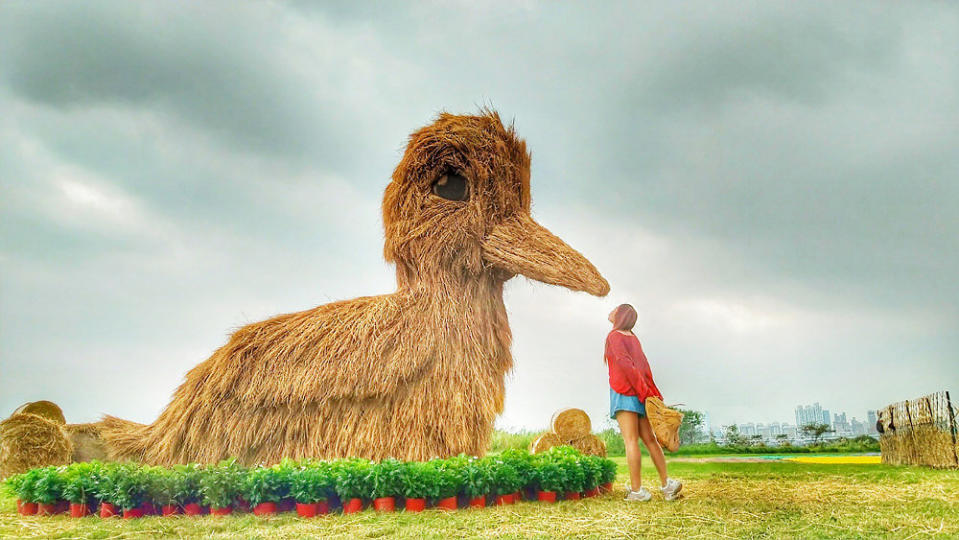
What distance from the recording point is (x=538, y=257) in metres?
6.02

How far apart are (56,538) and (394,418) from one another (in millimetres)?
2528

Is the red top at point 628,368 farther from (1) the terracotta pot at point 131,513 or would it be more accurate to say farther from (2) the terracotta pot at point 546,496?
Answer: (1) the terracotta pot at point 131,513

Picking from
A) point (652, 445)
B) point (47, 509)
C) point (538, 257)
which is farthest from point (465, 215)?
point (47, 509)

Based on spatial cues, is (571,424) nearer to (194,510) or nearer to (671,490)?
(671,490)

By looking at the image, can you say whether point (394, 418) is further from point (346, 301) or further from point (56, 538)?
point (56, 538)

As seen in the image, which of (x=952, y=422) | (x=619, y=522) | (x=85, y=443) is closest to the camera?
(x=619, y=522)

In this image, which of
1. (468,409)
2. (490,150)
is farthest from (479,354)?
(490,150)

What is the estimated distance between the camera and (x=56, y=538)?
4289 millimetres

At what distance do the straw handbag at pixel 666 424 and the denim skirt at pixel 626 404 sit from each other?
6.8 inches

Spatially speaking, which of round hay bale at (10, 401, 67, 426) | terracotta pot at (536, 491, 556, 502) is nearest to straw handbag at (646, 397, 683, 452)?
terracotta pot at (536, 491, 556, 502)

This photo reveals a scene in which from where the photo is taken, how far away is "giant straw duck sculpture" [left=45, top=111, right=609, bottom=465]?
5.84 meters

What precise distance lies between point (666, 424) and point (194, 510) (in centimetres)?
361

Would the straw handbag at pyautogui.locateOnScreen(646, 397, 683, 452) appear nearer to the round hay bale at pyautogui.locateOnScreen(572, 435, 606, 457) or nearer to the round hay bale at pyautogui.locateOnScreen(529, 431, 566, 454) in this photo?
the round hay bale at pyautogui.locateOnScreen(529, 431, 566, 454)

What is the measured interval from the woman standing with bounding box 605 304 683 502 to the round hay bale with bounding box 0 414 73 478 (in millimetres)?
5288
